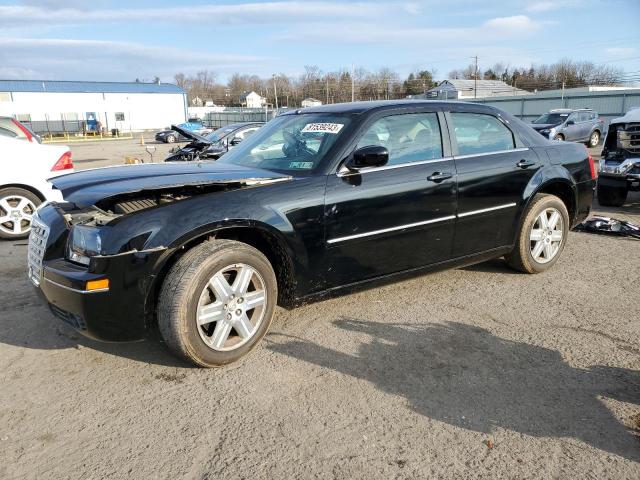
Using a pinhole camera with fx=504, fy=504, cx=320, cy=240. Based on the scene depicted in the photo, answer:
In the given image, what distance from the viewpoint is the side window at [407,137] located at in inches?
156

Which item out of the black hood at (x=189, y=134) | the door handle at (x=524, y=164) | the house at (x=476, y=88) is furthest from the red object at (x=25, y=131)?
the house at (x=476, y=88)

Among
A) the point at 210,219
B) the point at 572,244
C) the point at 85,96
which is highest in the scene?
the point at 85,96

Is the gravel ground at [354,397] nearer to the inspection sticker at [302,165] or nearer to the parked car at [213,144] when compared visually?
the inspection sticker at [302,165]

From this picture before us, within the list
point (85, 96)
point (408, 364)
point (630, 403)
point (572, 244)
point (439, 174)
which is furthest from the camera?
point (85, 96)

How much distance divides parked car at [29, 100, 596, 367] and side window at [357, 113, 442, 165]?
0.01 metres

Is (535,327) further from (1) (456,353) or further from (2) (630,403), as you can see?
(2) (630,403)

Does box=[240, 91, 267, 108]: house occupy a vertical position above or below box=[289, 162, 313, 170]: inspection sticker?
above

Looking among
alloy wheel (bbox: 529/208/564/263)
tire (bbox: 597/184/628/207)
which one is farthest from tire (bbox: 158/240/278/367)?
tire (bbox: 597/184/628/207)

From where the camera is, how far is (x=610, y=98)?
28.7 meters

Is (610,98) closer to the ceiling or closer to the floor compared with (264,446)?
closer to the ceiling

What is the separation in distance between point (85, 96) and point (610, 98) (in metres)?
53.8

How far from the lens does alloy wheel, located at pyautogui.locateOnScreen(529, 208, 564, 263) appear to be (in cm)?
501

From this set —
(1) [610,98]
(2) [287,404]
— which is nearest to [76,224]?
(2) [287,404]

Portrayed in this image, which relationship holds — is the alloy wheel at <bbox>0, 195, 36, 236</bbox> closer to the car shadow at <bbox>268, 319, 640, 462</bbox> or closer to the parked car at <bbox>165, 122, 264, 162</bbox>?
the car shadow at <bbox>268, 319, 640, 462</bbox>
